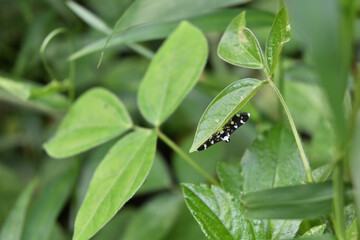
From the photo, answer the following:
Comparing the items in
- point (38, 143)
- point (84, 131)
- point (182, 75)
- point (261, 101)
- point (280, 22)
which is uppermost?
point (280, 22)

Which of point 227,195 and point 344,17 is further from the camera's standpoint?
point 227,195

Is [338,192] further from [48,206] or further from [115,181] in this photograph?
[48,206]

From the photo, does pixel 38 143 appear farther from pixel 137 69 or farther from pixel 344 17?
pixel 344 17

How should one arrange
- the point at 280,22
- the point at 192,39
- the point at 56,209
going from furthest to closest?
the point at 56,209 < the point at 192,39 < the point at 280,22

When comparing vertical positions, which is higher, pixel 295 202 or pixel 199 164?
pixel 295 202

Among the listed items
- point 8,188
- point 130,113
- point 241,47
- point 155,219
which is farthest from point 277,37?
point 8,188

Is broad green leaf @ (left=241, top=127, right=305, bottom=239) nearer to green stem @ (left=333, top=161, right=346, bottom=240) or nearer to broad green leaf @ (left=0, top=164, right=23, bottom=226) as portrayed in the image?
green stem @ (left=333, top=161, right=346, bottom=240)

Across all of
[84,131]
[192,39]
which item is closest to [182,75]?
[192,39]

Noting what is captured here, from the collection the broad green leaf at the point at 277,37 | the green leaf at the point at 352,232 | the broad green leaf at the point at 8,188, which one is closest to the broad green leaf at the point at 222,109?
the broad green leaf at the point at 277,37

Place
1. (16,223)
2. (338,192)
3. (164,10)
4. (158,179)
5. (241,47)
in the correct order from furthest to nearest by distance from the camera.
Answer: (158,179) < (16,223) < (164,10) < (241,47) < (338,192)
